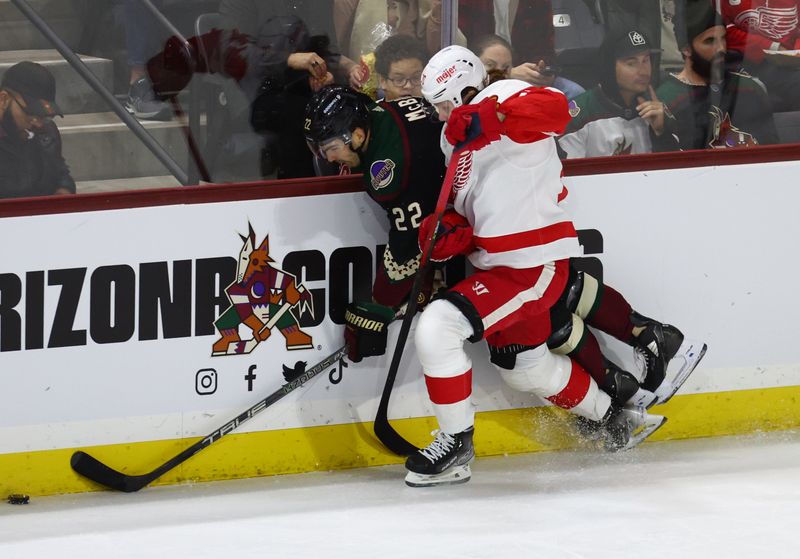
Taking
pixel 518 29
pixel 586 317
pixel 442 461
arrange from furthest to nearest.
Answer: pixel 586 317
pixel 518 29
pixel 442 461

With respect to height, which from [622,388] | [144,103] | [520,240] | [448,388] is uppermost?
[144,103]

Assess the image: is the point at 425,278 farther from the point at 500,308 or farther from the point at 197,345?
the point at 197,345

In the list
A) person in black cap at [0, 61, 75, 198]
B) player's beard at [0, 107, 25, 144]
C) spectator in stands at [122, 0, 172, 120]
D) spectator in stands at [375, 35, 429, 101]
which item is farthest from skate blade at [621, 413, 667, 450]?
player's beard at [0, 107, 25, 144]

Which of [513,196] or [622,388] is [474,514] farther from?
[513,196]

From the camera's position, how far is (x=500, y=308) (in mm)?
3408

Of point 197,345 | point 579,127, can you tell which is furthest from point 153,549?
point 579,127

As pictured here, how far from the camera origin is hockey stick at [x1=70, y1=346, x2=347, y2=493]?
11.4ft

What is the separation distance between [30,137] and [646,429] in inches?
75.3

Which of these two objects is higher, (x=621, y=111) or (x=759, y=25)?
(x=759, y=25)

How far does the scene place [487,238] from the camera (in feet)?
11.1

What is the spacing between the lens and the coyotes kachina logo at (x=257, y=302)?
3541 millimetres

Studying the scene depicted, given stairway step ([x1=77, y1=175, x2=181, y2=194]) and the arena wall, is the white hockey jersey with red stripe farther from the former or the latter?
stairway step ([x1=77, y1=175, x2=181, y2=194])

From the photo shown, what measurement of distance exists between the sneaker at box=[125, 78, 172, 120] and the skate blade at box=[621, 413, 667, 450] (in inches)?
64.1

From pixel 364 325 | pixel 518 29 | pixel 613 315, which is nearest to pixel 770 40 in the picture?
pixel 518 29
